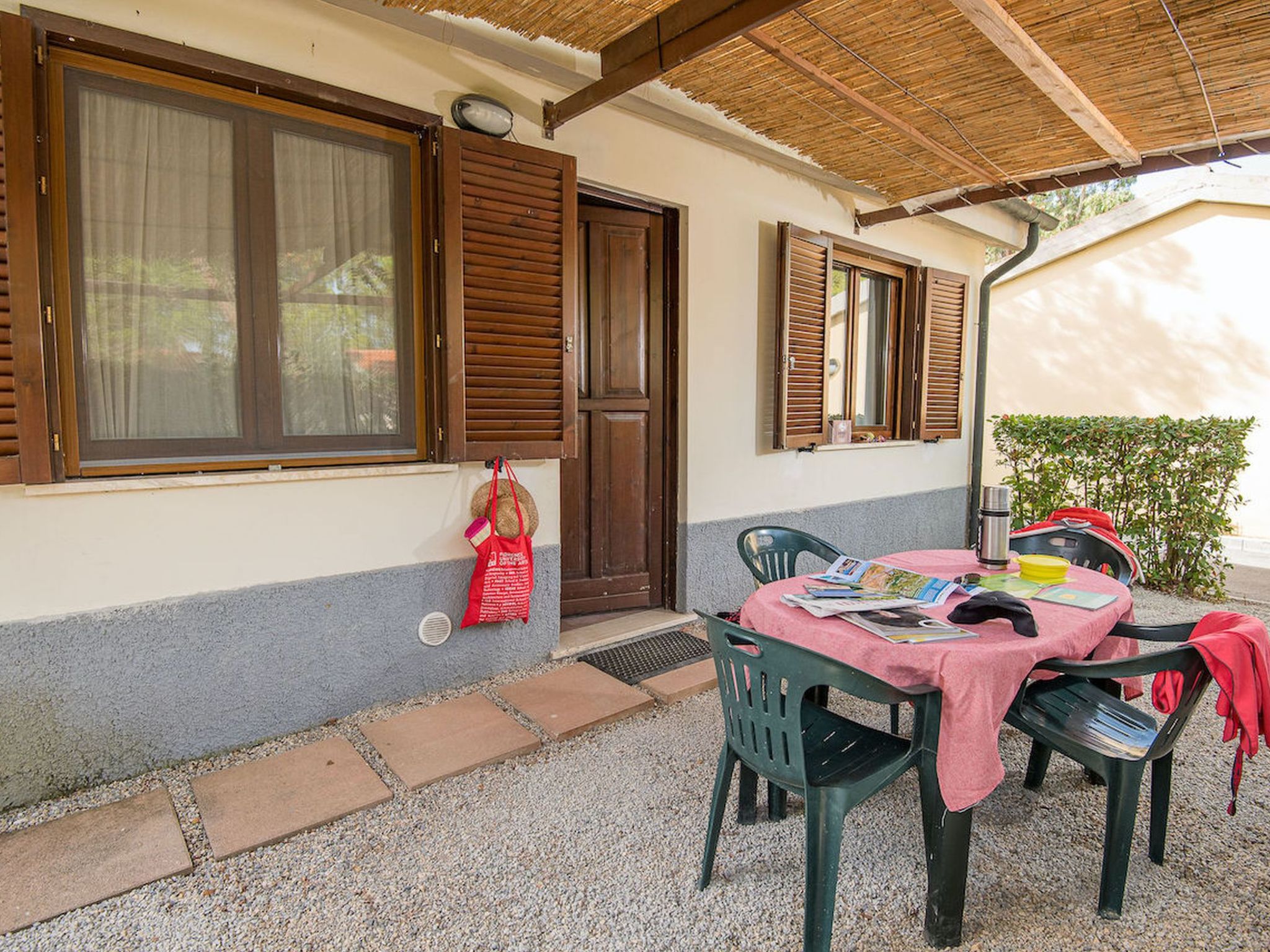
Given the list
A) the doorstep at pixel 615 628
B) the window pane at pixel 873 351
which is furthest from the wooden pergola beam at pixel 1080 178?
the doorstep at pixel 615 628

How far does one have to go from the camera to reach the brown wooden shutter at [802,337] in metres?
4.40

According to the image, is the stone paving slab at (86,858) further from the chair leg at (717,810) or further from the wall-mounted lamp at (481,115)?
the wall-mounted lamp at (481,115)

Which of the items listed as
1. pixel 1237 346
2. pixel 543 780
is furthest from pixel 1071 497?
pixel 543 780

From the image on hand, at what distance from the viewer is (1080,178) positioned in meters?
4.13

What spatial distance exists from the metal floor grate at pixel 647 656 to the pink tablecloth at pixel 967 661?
62.0 inches

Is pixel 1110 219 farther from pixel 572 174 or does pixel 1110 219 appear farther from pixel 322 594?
pixel 322 594

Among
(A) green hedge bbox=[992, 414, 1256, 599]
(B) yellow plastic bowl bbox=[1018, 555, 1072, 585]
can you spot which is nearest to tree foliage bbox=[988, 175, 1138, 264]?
(A) green hedge bbox=[992, 414, 1256, 599]

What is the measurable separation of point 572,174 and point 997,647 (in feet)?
9.04

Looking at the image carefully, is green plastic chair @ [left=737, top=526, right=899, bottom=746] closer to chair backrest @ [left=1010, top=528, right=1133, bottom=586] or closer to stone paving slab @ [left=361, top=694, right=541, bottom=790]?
chair backrest @ [left=1010, top=528, right=1133, bottom=586]

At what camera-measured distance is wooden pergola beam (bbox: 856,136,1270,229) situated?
137 inches

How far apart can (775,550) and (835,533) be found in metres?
2.39

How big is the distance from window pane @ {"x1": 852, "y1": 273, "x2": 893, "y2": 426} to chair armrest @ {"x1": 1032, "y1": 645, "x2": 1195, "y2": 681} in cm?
403

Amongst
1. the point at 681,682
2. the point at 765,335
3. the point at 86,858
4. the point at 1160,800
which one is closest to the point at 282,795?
the point at 86,858

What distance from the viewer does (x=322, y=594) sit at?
9.29 ft
